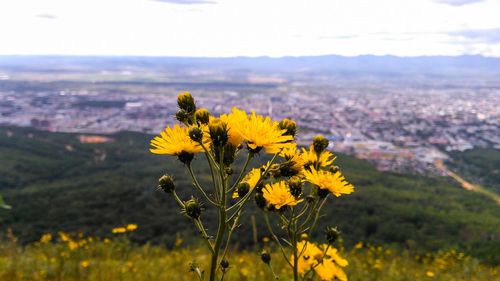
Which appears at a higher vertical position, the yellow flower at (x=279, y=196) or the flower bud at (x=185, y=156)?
the flower bud at (x=185, y=156)

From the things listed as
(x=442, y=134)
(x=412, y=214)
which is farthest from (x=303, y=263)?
(x=442, y=134)

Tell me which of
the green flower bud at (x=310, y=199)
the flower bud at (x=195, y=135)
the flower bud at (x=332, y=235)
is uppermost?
Result: the flower bud at (x=195, y=135)

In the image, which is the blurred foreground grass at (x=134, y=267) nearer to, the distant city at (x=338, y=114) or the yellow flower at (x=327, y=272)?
the yellow flower at (x=327, y=272)

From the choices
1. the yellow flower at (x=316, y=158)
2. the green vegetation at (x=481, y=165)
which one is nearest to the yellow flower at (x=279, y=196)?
the yellow flower at (x=316, y=158)

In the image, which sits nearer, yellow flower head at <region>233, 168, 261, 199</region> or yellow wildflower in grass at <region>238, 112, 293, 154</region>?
yellow wildflower in grass at <region>238, 112, 293, 154</region>

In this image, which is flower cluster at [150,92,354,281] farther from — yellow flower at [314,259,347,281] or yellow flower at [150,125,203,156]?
yellow flower at [314,259,347,281]

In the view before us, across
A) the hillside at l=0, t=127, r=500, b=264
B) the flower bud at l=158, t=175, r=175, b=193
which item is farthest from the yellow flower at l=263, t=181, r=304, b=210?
the hillside at l=0, t=127, r=500, b=264

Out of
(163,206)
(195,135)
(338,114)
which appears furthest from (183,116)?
(338,114)
